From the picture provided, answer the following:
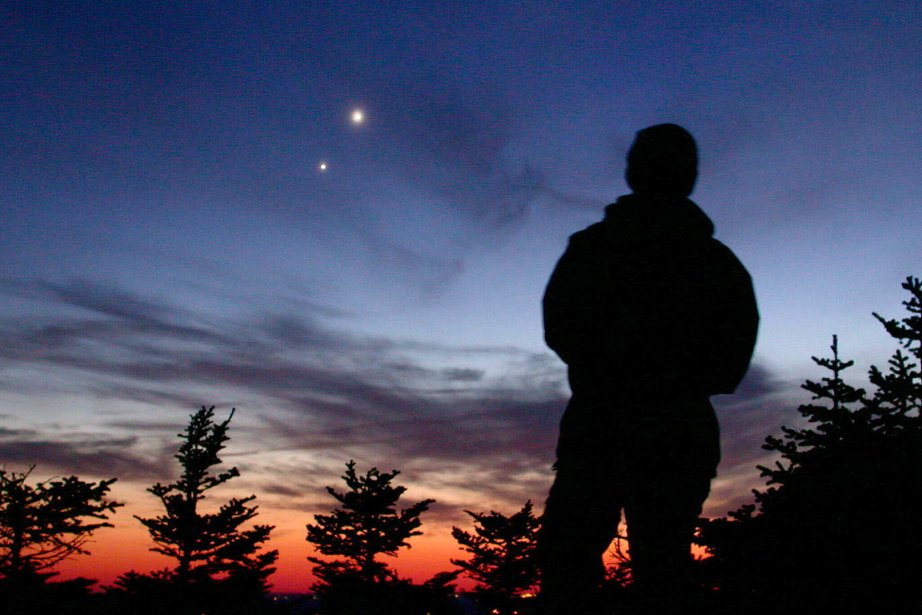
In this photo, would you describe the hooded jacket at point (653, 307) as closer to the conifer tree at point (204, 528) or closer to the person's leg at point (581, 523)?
the person's leg at point (581, 523)

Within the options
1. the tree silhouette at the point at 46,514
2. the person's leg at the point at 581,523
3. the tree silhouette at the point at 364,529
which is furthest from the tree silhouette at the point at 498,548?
the person's leg at the point at 581,523

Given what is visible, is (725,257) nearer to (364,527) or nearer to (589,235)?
(589,235)

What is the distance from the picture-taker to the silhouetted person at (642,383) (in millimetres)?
3215

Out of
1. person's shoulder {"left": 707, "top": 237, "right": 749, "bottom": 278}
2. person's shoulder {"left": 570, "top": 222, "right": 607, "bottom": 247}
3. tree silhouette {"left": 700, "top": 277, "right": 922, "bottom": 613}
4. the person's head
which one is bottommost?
tree silhouette {"left": 700, "top": 277, "right": 922, "bottom": 613}

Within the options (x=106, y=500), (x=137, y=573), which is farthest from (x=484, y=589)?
(x=106, y=500)

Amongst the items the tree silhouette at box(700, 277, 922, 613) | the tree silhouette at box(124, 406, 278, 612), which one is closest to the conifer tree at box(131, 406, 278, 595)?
the tree silhouette at box(124, 406, 278, 612)

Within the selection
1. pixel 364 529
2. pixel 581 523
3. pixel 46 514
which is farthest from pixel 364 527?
pixel 581 523

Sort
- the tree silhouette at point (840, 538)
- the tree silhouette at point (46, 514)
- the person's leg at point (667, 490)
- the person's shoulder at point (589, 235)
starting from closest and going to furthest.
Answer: the person's leg at point (667, 490) < the person's shoulder at point (589, 235) < the tree silhouette at point (840, 538) < the tree silhouette at point (46, 514)

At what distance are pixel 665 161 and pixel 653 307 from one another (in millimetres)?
857

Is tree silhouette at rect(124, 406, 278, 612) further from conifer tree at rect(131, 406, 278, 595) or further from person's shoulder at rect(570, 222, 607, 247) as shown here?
person's shoulder at rect(570, 222, 607, 247)

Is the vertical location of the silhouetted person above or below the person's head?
below

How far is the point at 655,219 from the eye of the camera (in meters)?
3.45

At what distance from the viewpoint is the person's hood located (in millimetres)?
3404

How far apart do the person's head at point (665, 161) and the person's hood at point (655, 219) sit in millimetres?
92
